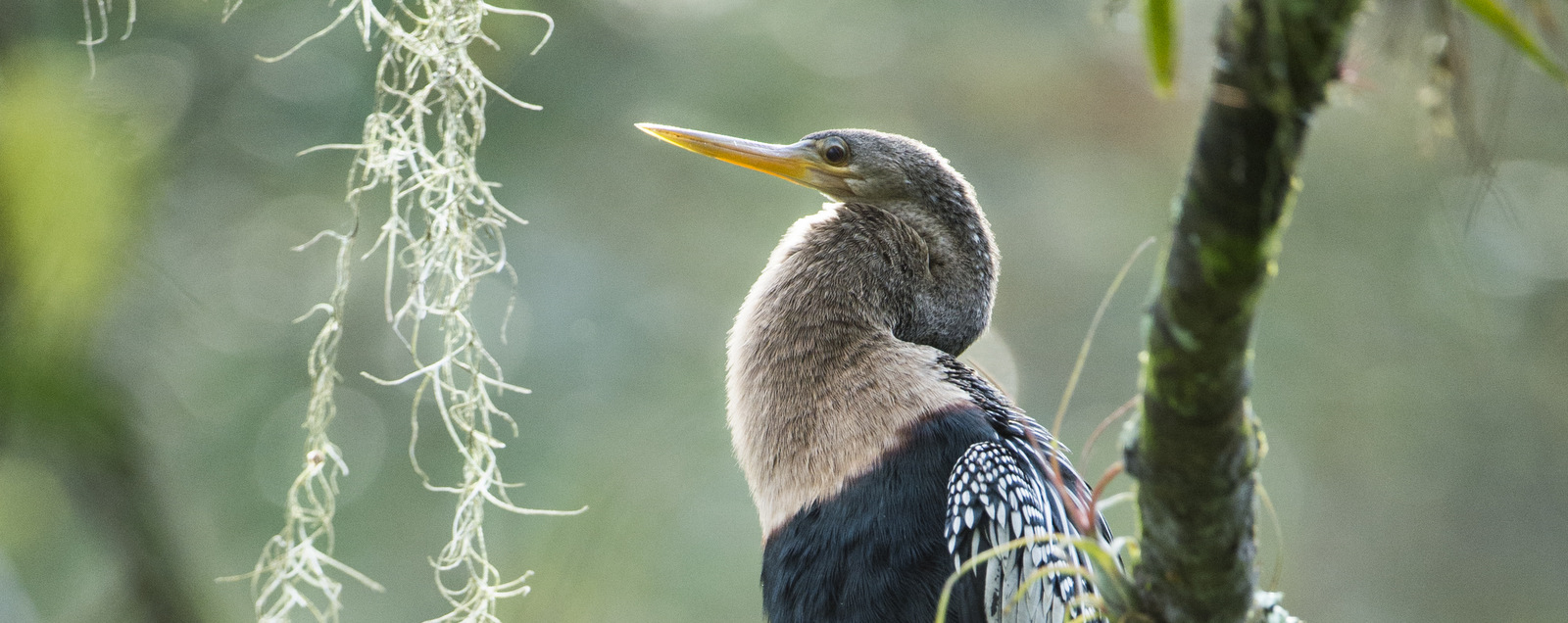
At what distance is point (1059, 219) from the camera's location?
5.94 metres

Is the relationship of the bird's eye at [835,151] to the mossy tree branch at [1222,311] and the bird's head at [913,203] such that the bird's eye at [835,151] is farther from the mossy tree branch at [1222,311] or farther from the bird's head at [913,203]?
the mossy tree branch at [1222,311]

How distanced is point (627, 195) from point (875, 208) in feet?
8.43

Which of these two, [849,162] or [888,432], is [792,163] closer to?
[849,162]

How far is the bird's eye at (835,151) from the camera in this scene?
8.23 feet

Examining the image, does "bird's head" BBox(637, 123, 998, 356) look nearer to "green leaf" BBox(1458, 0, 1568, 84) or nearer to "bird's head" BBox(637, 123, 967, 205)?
"bird's head" BBox(637, 123, 967, 205)

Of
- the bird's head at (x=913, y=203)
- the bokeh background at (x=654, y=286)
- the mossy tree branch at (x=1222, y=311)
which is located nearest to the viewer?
the mossy tree branch at (x=1222, y=311)

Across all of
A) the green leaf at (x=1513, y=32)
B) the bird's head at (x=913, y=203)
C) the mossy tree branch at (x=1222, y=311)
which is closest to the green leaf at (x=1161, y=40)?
the mossy tree branch at (x=1222, y=311)

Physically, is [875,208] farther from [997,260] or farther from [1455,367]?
[1455,367]

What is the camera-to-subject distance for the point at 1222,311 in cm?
79

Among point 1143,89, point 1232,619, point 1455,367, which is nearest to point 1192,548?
point 1232,619

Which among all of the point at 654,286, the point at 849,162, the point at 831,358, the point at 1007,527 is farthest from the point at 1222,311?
the point at 654,286

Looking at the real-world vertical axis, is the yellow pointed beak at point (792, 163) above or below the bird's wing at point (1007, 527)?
above

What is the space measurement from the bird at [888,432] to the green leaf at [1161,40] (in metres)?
1.28

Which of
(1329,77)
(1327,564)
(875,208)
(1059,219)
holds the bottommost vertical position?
(1327,564)
